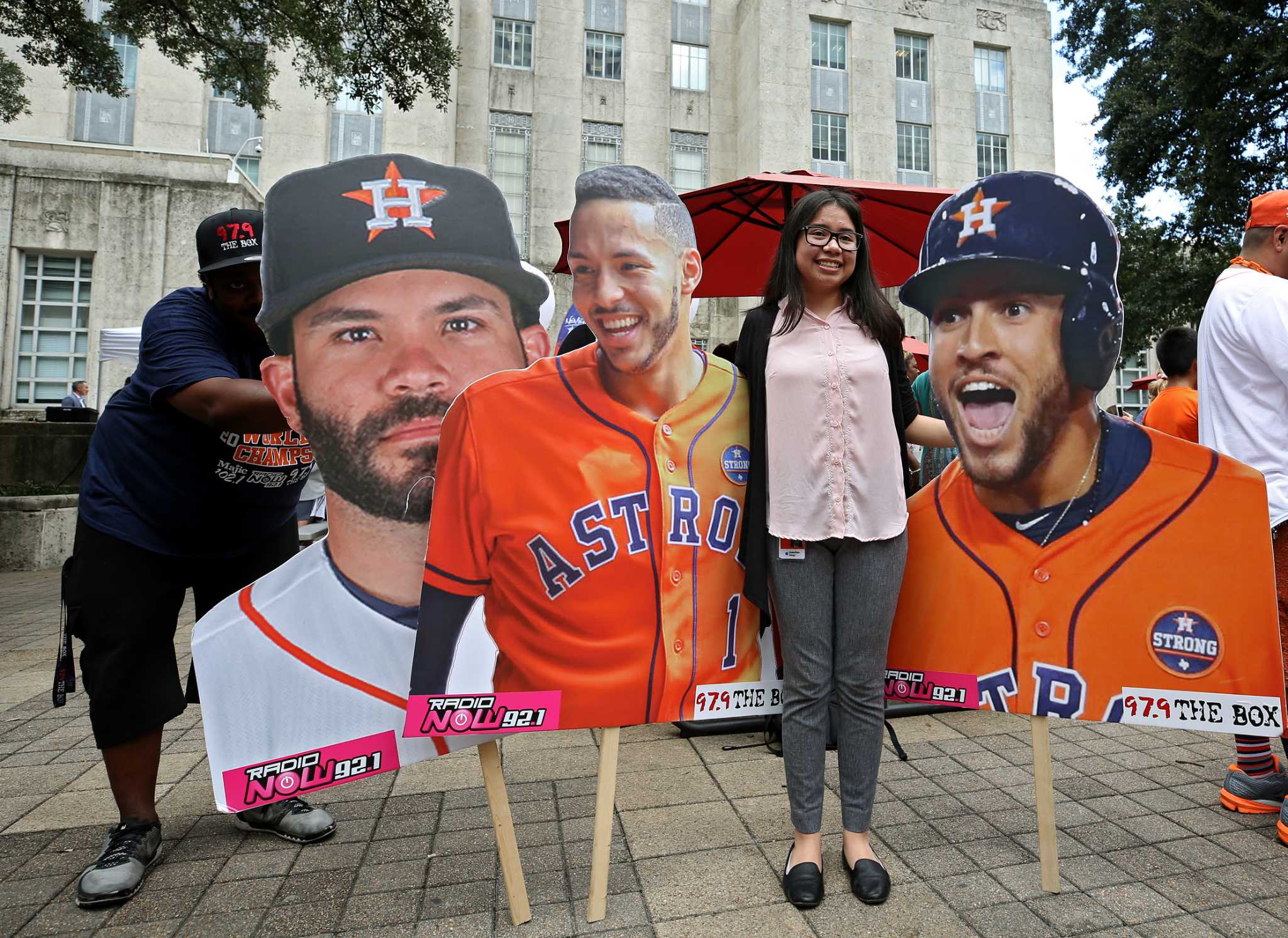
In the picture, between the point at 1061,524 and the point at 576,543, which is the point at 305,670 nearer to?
the point at 576,543

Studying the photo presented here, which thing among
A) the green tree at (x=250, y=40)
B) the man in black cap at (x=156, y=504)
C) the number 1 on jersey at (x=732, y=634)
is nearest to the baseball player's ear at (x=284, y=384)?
the man in black cap at (x=156, y=504)

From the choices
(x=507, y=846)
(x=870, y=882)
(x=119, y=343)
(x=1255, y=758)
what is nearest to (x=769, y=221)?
(x=1255, y=758)

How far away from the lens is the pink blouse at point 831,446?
2400 millimetres

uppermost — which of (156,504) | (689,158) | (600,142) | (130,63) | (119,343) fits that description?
(130,63)

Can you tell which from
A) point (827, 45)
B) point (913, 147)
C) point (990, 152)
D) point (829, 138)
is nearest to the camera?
point (829, 138)

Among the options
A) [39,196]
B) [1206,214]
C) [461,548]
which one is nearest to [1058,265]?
[461,548]

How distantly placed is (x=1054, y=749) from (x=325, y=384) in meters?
3.51

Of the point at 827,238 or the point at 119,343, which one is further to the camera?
the point at 119,343

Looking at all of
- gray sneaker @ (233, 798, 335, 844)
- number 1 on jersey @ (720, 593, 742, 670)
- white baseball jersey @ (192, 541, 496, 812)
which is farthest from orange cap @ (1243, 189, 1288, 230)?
gray sneaker @ (233, 798, 335, 844)

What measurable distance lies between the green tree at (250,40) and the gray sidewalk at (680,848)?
8.40 m

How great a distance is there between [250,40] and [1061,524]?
38.2 ft

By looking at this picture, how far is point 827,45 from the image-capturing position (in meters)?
25.9

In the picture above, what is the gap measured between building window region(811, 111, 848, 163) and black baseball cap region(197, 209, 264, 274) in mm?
25416

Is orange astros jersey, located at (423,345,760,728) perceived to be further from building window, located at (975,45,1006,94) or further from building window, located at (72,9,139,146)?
building window, located at (975,45,1006,94)
